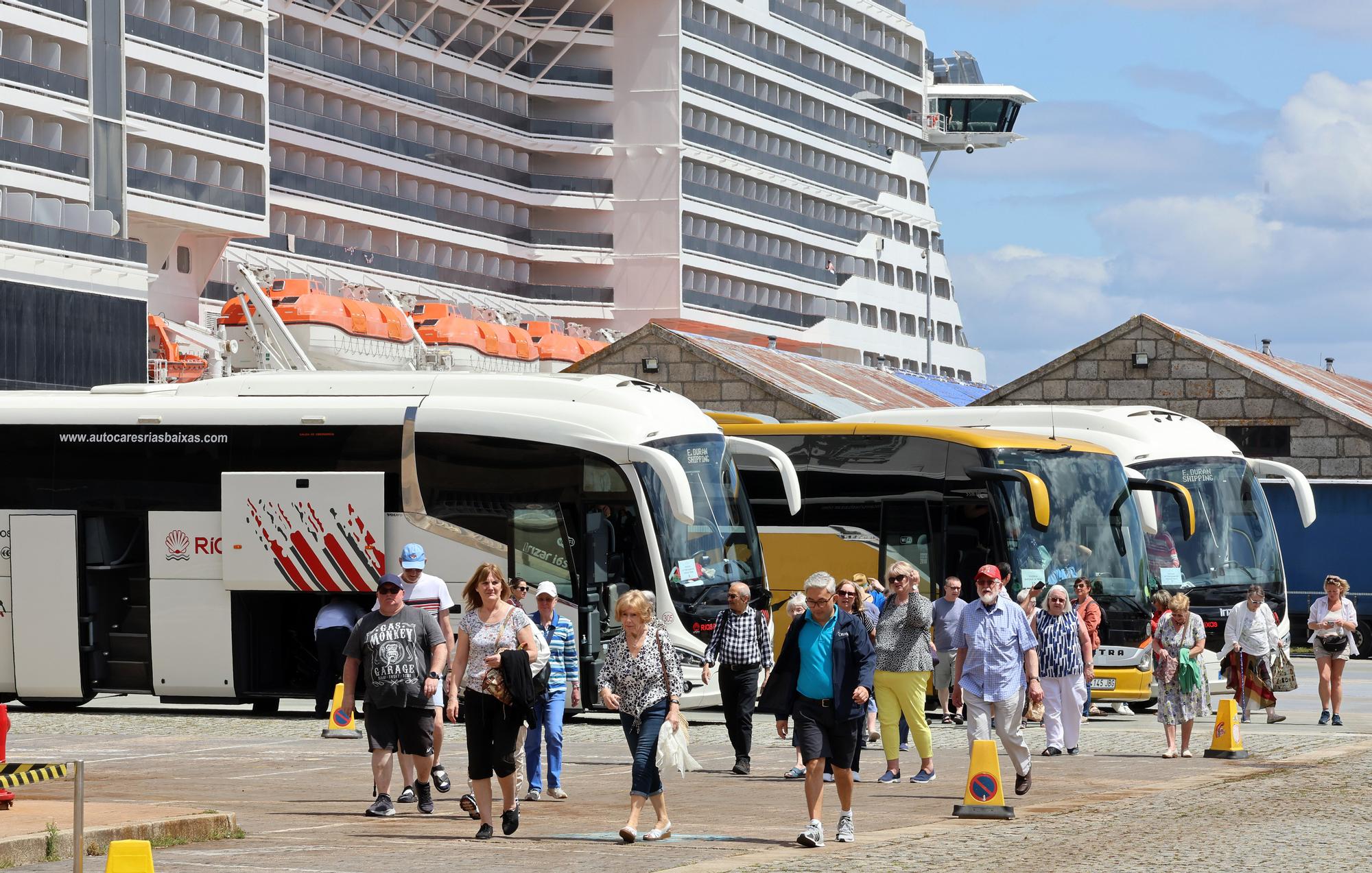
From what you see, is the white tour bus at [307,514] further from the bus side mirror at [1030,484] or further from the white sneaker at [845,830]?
the white sneaker at [845,830]

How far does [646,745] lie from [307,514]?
10.6 metres

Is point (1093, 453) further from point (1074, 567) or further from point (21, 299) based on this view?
point (21, 299)

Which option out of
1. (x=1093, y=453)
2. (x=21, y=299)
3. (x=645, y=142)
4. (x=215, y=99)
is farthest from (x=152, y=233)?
(x=1093, y=453)

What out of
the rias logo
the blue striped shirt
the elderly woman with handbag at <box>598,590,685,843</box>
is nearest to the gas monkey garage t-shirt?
the blue striped shirt

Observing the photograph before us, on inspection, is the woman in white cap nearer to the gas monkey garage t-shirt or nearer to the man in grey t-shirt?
the gas monkey garage t-shirt

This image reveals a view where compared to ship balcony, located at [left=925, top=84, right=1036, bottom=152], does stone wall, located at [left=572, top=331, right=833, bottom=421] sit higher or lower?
lower

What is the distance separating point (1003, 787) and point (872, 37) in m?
109

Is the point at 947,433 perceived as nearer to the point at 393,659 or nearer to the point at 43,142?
the point at 393,659

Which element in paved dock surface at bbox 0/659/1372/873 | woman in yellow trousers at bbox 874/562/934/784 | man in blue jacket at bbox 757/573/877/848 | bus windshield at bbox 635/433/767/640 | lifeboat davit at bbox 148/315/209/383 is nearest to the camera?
paved dock surface at bbox 0/659/1372/873

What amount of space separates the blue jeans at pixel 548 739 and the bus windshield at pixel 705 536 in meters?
6.87

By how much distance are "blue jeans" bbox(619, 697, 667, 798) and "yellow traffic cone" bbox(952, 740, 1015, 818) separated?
227 centimetres

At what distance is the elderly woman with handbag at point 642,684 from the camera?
13039mm

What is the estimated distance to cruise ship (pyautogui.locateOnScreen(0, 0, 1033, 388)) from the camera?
55.3m

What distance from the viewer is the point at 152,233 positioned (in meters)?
69.0
